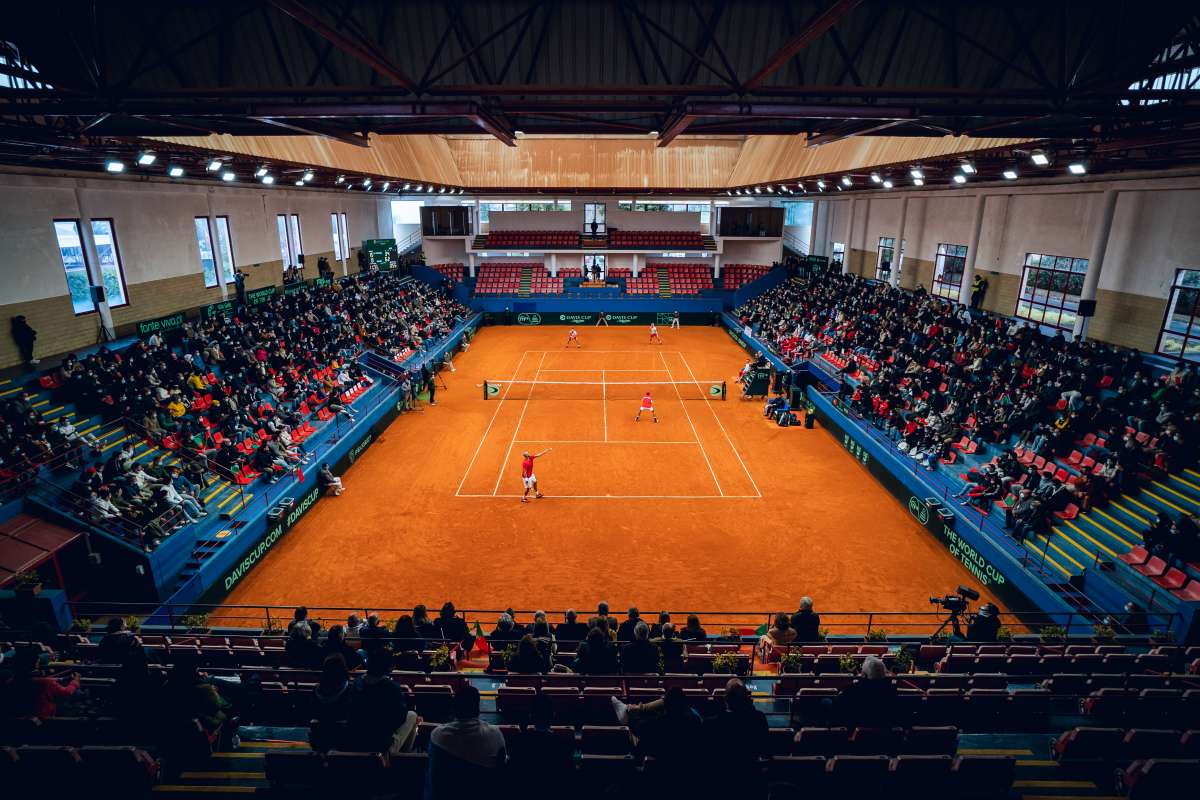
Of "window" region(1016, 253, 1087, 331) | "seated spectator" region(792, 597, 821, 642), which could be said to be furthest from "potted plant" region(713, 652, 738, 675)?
"window" region(1016, 253, 1087, 331)

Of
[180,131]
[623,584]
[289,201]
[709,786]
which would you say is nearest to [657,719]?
[709,786]

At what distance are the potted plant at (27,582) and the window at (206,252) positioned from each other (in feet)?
61.1

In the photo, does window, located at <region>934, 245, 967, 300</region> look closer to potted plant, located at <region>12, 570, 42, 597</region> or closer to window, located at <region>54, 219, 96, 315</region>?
potted plant, located at <region>12, 570, 42, 597</region>

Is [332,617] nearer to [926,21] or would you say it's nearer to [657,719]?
[657,719]

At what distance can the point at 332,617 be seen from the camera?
13.4 m

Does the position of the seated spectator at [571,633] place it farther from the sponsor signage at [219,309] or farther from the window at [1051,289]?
the window at [1051,289]

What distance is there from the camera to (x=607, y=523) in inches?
687

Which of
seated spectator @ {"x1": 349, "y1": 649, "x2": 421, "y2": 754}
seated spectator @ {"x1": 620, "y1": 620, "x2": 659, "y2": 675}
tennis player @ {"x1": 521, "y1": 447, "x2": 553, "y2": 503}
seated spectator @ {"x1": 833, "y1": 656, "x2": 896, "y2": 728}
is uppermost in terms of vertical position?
seated spectator @ {"x1": 349, "y1": 649, "x2": 421, "y2": 754}

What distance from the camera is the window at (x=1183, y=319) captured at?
61.7 ft

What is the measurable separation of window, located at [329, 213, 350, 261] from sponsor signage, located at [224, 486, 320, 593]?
91.7 ft

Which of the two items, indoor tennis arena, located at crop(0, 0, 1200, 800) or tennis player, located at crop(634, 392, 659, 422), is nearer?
indoor tennis arena, located at crop(0, 0, 1200, 800)

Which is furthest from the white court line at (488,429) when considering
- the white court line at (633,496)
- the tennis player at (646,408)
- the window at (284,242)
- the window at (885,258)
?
the window at (885,258)

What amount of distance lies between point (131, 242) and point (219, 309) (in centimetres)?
417

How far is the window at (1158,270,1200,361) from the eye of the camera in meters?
18.8
